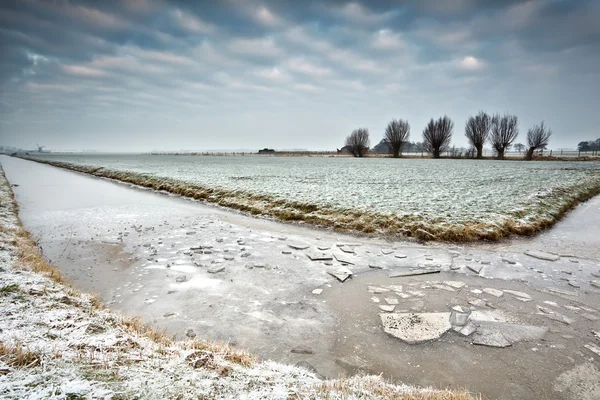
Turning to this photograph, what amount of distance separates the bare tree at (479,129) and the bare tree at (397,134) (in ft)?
51.6

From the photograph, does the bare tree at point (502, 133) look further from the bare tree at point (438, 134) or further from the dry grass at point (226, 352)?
the dry grass at point (226, 352)

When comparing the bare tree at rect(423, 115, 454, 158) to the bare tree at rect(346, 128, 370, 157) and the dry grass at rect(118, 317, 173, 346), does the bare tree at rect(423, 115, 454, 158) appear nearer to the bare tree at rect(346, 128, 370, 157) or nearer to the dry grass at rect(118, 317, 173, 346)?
the bare tree at rect(346, 128, 370, 157)

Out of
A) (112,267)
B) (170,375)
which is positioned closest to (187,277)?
(112,267)

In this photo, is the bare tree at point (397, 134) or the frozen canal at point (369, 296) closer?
the frozen canal at point (369, 296)

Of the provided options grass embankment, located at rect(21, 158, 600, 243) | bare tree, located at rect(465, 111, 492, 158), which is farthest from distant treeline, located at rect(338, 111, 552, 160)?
grass embankment, located at rect(21, 158, 600, 243)

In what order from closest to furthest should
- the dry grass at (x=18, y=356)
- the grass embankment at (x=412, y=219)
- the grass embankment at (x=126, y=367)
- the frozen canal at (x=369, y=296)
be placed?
the grass embankment at (x=126, y=367) < the dry grass at (x=18, y=356) < the frozen canal at (x=369, y=296) < the grass embankment at (x=412, y=219)

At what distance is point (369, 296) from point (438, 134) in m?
82.9

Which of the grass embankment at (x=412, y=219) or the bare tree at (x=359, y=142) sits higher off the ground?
the bare tree at (x=359, y=142)

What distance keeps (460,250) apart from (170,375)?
307 inches

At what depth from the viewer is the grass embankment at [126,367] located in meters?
2.33

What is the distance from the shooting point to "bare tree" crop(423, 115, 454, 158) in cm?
7644

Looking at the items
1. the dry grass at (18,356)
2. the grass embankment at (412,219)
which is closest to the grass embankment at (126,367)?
the dry grass at (18,356)

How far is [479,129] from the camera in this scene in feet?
238

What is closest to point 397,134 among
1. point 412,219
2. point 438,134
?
point 438,134
